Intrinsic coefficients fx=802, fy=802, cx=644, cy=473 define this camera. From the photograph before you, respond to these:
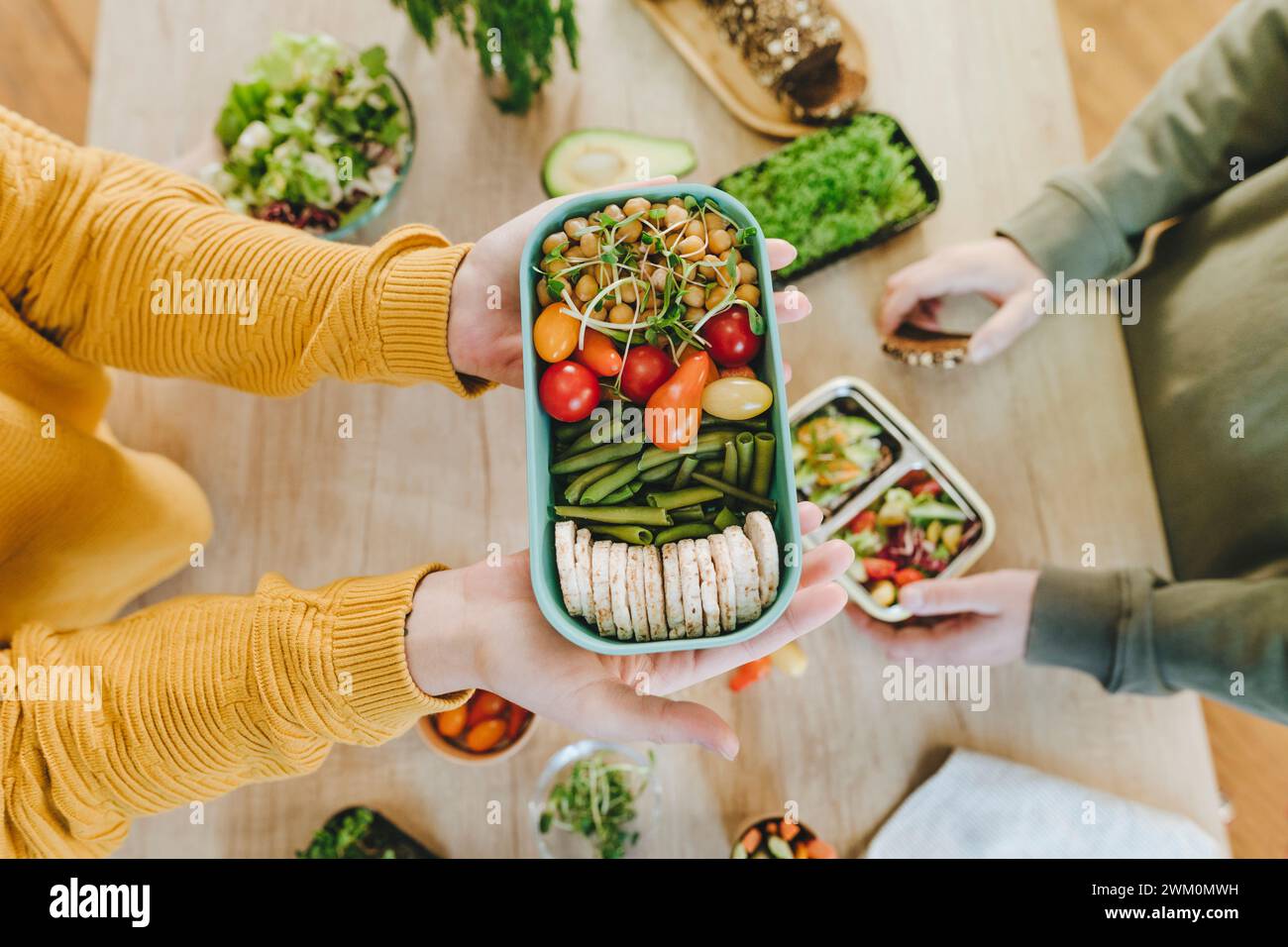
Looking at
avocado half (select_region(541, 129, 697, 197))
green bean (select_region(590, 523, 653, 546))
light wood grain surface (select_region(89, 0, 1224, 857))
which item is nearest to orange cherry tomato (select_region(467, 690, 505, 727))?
light wood grain surface (select_region(89, 0, 1224, 857))

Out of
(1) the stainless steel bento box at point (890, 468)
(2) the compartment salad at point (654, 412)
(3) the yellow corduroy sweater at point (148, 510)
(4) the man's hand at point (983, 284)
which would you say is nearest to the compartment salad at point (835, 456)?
(1) the stainless steel bento box at point (890, 468)

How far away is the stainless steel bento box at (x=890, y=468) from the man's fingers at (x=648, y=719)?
0.59 meters

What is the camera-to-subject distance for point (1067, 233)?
162 centimetres

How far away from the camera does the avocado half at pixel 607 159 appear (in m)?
1.65

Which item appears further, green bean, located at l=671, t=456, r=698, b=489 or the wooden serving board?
the wooden serving board

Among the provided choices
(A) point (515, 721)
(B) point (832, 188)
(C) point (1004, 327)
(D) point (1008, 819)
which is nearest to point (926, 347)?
(C) point (1004, 327)

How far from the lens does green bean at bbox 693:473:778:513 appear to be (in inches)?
44.3

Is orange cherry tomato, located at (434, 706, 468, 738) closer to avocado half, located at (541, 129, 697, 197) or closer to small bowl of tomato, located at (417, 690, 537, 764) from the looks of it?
small bowl of tomato, located at (417, 690, 537, 764)

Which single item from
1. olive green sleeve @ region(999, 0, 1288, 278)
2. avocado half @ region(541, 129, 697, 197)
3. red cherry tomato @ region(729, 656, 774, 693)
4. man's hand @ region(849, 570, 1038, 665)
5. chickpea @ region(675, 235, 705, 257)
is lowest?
red cherry tomato @ region(729, 656, 774, 693)

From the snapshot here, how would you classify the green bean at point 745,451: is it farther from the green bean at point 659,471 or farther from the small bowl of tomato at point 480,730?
the small bowl of tomato at point 480,730

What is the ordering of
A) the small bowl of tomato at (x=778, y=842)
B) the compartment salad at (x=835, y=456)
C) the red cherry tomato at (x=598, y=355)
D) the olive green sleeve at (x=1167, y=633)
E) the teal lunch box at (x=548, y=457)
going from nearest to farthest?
the teal lunch box at (x=548, y=457) → the red cherry tomato at (x=598, y=355) → the olive green sleeve at (x=1167, y=633) → the small bowl of tomato at (x=778, y=842) → the compartment salad at (x=835, y=456)

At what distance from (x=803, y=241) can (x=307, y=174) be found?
0.97 metres

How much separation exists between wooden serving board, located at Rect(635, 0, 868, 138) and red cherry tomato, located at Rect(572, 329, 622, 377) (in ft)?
2.83
